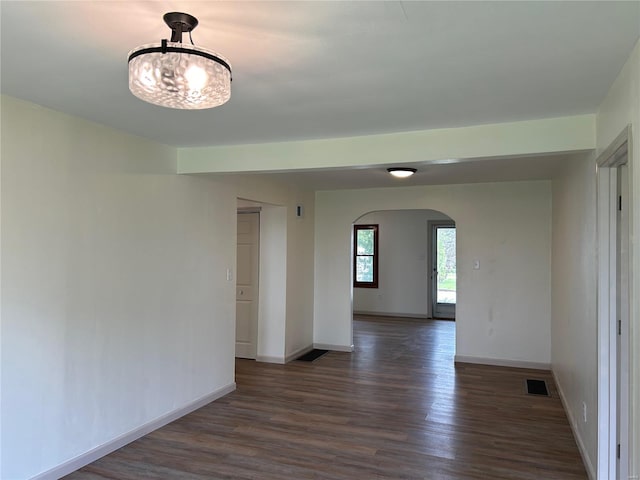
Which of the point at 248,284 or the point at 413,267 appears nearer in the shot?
the point at 248,284

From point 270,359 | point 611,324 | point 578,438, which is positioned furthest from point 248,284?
point 611,324

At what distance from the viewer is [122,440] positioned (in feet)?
11.0

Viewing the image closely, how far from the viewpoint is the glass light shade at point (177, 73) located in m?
1.51

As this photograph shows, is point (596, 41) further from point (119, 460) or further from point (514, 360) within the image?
point (514, 360)

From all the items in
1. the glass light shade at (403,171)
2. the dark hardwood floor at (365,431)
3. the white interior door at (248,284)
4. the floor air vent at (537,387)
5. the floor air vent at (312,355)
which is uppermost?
the glass light shade at (403,171)

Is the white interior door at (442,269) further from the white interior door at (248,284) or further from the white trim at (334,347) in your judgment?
the white interior door at (248,284)

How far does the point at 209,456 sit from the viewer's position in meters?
3.22

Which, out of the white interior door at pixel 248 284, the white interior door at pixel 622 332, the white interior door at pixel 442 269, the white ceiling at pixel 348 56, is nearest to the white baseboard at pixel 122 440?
the white interior door at pixel 248 284

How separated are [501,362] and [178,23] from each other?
5432 mm

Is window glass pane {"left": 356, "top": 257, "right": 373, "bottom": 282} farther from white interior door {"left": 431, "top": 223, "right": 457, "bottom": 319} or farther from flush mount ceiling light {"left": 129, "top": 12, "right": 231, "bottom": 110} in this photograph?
flush mount ceiling light {"left": 129, "top": 12, "right": 231, "bottom": 110}

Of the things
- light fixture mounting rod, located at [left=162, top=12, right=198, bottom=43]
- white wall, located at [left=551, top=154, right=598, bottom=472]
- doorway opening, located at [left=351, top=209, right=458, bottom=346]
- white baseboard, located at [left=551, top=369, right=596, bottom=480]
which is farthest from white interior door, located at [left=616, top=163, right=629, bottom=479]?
doorway opening, located at [left=351, top=209, right=458, bottom=346]

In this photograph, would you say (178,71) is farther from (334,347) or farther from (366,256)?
(366,256)

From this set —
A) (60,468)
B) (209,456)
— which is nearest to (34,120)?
(60,468)

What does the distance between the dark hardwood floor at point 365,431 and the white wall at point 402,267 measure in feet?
13.8
